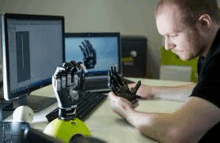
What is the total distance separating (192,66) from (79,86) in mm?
2200

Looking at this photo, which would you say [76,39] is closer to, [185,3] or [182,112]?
[185,3]

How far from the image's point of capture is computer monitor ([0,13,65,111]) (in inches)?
38.3

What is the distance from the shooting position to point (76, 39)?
161cm

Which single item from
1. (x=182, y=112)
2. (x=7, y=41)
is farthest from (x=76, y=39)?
(x=182, y=112)

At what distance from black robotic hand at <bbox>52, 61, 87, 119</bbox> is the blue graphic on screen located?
2.55 feet

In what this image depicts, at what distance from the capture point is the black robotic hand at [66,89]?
803 millimetres

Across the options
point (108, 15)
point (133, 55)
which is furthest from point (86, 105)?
point (108, 15)

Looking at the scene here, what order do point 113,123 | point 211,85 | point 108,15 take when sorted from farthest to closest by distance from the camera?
point 108,15
point 113,123
point 211,85

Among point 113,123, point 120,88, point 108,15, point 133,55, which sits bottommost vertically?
point 113,123

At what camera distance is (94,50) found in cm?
167

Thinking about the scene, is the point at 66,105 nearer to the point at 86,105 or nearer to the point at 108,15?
the point at 86,105

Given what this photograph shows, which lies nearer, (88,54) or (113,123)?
(113,123)

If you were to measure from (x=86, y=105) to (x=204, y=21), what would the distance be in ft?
1.90

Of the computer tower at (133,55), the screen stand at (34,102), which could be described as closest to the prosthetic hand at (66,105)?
the screen stand at (34,102)
